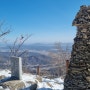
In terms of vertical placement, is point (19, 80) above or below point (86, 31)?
below

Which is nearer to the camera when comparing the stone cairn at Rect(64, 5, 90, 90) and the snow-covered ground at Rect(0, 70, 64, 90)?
the stone cairn at Rect(64, 5, 90, 90)

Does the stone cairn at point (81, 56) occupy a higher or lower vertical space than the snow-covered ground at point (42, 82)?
higher

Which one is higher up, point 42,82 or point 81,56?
point 81,56

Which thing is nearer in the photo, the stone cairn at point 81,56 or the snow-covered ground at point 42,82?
the stone cairn at point 81,56

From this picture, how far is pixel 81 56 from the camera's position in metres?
11.1

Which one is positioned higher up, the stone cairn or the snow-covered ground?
the stone cairn

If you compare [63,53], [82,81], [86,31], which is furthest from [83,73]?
[63,53]

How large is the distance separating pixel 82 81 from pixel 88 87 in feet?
0.98

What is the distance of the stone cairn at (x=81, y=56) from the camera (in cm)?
1098

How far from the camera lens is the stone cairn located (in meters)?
11.0

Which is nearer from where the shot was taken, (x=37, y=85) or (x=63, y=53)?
(x=37, y=85)

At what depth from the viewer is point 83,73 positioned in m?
11.0

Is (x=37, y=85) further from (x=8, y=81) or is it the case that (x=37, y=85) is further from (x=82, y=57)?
(x=82, y=57)

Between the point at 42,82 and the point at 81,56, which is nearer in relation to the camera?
the point at 81,56
